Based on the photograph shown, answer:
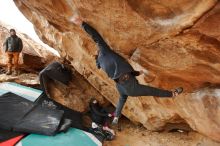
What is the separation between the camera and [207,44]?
430 centimetres

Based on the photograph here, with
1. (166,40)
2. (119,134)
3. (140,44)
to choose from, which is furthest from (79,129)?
(166,40)

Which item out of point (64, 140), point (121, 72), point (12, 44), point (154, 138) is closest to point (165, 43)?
point (121, 72)

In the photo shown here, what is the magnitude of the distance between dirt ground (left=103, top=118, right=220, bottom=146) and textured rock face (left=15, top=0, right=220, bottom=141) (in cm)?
47

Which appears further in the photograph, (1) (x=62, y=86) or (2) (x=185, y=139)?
(1) (x=62, y=86)

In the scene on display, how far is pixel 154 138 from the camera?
834cm

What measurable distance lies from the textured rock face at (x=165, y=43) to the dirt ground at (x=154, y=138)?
1.54 ft

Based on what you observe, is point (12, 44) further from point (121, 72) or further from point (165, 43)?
point (165, 43)

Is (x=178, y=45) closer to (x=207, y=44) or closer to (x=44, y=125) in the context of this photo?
(x=207, y=44)

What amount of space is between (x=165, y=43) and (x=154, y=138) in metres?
4.25

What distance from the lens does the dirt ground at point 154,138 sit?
781 centimetres

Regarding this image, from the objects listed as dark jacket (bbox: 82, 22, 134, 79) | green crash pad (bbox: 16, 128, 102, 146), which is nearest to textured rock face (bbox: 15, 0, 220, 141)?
dark jacket (bbox: 82, 22, 134, 79)

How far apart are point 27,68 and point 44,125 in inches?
166

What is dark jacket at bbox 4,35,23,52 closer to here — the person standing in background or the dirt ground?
the person standing in background

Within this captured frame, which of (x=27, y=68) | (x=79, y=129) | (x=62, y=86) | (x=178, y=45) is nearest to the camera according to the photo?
(x=178, y=45)
